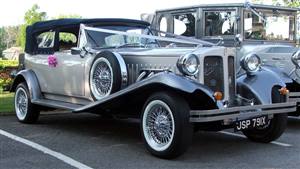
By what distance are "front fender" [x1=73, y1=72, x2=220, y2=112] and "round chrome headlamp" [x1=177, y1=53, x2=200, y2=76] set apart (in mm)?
123

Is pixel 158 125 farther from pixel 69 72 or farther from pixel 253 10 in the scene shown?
pixel 253 10

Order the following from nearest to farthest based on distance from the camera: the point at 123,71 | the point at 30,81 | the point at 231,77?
the point at 231,77 < the point at 123,71 < the point at 30,81

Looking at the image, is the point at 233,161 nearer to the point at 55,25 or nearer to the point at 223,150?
the point at 223,150

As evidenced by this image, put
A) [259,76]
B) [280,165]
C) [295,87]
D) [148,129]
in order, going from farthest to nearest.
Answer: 1. [295,87]
2. [259,76]
3. [148,129]
4. [280,165]

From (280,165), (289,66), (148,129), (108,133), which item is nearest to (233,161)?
(280,165)

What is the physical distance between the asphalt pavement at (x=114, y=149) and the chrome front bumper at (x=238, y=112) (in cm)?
56

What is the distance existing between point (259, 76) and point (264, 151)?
1.15m

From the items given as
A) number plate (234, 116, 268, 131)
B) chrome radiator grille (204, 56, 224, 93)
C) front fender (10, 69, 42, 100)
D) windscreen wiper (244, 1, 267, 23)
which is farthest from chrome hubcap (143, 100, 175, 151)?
windscreen wiper (244, 1, 267, 23)

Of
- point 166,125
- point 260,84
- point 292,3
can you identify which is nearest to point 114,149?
point 166,125

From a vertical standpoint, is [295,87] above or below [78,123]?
above

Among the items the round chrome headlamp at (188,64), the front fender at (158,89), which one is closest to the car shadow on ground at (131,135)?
the front fender at (158,89)

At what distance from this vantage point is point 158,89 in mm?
6363

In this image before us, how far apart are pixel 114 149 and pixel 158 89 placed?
115cm

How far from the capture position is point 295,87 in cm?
878
